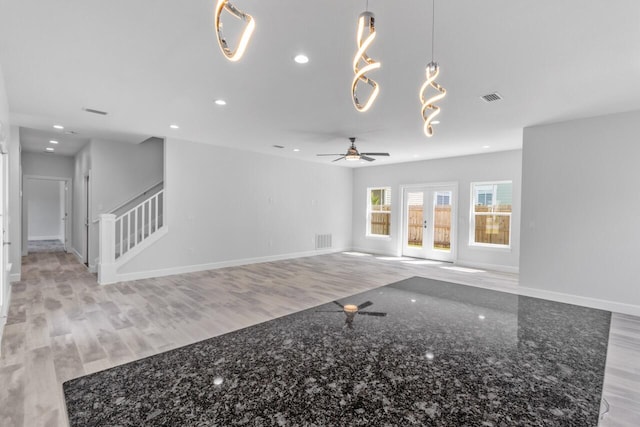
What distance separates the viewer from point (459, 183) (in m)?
7.65

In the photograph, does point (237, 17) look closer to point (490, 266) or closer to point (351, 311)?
point (351, 311)

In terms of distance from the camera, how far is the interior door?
7.93 meters

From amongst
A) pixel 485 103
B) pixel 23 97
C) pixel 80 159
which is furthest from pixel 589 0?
pixel 80 159

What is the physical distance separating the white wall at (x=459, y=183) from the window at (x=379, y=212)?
160 mm

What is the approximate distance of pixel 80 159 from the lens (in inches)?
300

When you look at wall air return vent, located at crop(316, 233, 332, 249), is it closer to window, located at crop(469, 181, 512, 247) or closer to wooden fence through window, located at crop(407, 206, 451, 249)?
wooden fence through window, located at crop(407, 206, 451, 249)

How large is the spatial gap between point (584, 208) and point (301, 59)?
14.9ft

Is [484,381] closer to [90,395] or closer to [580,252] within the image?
[90,395]

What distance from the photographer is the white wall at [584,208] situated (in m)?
4.18

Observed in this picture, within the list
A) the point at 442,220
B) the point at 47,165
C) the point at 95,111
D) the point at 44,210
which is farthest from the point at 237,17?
the point at 44,210

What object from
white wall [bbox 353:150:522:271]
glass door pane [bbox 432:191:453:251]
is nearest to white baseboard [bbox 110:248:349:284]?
white wall [bbox 353:150:522:271]

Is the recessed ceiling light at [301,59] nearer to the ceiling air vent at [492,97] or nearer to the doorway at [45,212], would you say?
the ceiling air vent at [492,97]

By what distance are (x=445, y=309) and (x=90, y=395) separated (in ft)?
4.79

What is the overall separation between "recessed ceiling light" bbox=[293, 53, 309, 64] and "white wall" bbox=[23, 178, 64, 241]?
12.4 m
